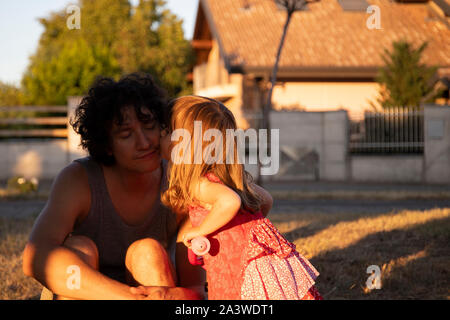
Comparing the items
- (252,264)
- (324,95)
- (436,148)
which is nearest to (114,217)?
(252,264)

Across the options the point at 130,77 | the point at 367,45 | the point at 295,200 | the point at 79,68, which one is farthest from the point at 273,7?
the point at 130,77

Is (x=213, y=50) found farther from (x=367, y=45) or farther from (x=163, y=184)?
(x=163, y=184)

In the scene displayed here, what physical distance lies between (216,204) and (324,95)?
17.9 metres

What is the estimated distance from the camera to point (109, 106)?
9.95ft

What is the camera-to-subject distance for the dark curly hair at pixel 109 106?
3.03 metres

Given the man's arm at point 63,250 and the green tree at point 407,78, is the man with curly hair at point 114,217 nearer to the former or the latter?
the man's arm at point 63,250

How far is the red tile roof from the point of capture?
64.0 ft

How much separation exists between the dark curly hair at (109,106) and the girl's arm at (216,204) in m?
0.43

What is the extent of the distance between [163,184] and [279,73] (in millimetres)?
16152

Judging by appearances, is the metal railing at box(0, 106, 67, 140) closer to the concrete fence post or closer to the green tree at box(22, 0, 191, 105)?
the green tree at box(22, 0, 191, 105)

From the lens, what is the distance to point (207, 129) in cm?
287

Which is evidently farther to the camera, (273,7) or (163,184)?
(273,7)

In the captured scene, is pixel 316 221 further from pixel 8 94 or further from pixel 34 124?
pixel 8 94

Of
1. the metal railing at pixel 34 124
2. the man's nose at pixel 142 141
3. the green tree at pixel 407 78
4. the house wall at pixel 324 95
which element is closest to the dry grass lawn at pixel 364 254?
the man's nose at pixel 142 141
